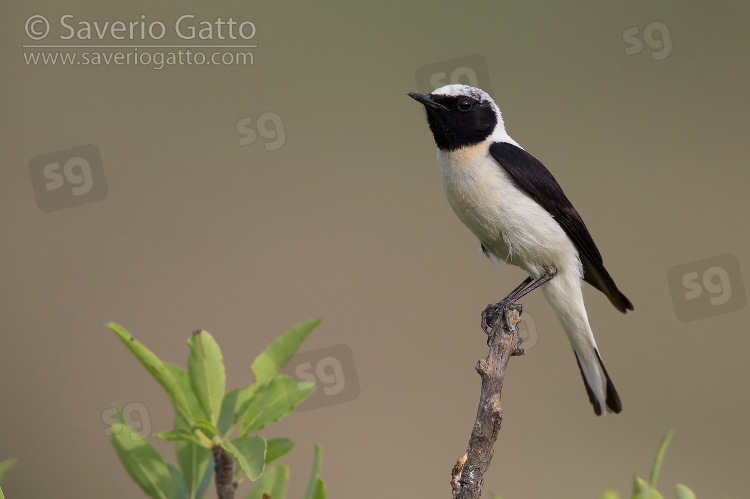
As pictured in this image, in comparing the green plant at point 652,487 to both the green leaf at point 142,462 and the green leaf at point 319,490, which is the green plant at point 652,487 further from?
the green leaf at point 142,462

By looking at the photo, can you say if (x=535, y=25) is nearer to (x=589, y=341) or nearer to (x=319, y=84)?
(x=319, y=84)

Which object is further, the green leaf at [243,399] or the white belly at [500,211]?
the white belly at [500,211]

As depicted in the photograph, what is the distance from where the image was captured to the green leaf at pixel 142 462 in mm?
693

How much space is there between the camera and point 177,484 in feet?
2.37

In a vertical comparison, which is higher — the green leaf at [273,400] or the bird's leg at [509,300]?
the green leaf at [273,400]

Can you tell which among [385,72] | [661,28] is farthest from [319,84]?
[661,28]

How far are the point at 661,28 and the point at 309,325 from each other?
6000 mm

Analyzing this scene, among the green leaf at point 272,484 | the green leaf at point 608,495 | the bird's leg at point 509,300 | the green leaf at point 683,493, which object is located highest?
the green leaf at point 272,484

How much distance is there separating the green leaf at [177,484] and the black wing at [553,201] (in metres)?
2.00

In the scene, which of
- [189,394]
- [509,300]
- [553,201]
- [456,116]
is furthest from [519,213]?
[189,394]

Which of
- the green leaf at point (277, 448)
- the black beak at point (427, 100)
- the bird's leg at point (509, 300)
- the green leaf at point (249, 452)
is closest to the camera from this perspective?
the green leaf at point (249, 452)

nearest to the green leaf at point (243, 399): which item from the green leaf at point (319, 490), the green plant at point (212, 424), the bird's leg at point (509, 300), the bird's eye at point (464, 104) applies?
the green plant at point (212, 424)

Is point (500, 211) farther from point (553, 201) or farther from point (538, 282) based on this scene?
point (538, 282)

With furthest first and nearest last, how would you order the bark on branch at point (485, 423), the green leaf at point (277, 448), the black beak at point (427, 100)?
the black beak at point (427, 100) → the bark on branch at point (485, 423) → the green leaf at point (277, 448)
